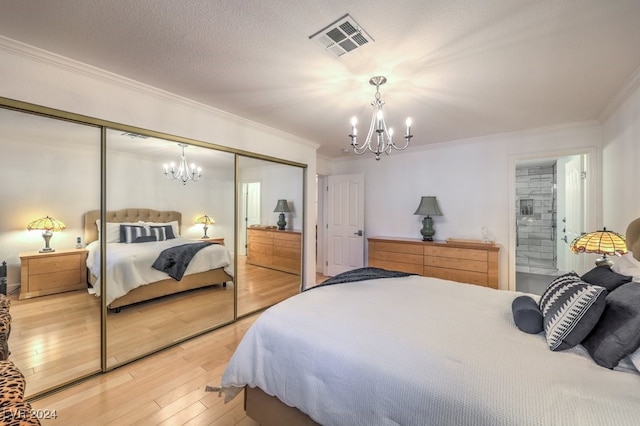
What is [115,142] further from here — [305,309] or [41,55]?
[305,309]

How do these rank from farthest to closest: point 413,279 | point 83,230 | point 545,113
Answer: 1. point 545,113
2. point 413,279
3. point 83,230

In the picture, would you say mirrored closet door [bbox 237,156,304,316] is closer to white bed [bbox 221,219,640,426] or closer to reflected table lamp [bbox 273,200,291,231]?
reflected table lamp [bbox 273,200,291,231]

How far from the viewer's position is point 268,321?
5.13ft

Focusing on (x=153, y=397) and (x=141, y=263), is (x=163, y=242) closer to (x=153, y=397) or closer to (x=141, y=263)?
(x=141, y=263)

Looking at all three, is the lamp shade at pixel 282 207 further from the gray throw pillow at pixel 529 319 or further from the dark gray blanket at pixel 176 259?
the gray throw pillow at pixel 529 319

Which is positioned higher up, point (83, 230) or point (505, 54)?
point (505, 54)

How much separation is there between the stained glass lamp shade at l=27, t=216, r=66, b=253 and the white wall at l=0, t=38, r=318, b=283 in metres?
0.79

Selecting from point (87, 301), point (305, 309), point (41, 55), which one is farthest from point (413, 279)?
point (41, 55)

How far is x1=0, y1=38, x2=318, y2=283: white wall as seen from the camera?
5.60 feet

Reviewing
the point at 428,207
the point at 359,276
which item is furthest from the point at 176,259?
the point at 428,207

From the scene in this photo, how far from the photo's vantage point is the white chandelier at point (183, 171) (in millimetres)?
2518

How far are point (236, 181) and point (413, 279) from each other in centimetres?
213

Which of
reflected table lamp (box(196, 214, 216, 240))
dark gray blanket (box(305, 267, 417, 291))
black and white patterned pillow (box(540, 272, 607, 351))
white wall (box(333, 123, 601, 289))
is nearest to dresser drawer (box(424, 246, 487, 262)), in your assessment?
white wall (box(333, 123, 601, 289))

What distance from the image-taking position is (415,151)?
4.34 m
